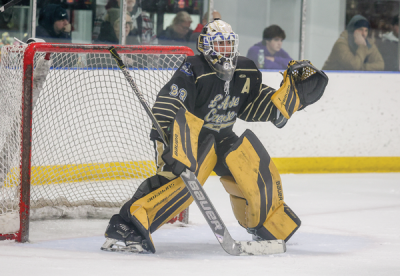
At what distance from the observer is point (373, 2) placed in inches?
199

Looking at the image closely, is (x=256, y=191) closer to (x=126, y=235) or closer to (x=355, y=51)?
(x=126, y=235)

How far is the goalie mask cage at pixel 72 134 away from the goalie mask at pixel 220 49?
18.4 inches

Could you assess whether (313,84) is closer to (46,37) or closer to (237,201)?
(237,201)

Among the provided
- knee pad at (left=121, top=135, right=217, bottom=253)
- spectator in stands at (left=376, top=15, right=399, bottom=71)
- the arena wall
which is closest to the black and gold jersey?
knee pad at (left=121, top=135, right=217, bottom=253)

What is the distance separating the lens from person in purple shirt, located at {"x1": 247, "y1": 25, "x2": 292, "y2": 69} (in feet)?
15.5

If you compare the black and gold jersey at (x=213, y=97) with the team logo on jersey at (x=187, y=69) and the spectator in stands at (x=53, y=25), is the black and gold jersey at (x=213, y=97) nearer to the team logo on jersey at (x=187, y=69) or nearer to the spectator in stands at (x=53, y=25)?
the team logo on jersey at (x=187, y=69)

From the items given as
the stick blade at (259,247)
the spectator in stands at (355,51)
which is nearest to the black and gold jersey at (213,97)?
the stick blade at (259,247)

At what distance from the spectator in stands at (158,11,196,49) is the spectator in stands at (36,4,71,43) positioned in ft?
2.35

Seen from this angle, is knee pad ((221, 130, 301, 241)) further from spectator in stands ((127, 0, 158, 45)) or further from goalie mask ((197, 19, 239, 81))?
spectator in stands ((127, 0, 158, 45))

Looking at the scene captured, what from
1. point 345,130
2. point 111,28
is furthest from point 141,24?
point 345,130

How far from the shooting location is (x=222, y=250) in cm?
233

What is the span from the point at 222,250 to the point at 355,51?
311 centimetres

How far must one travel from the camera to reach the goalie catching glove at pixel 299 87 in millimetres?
2318

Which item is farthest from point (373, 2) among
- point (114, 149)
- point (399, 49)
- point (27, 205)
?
point (27, 205)
